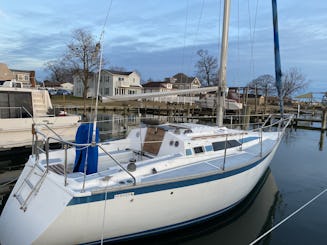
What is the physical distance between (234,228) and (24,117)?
10972mm

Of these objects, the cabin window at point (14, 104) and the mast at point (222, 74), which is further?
the cabin window at point (14, 104)

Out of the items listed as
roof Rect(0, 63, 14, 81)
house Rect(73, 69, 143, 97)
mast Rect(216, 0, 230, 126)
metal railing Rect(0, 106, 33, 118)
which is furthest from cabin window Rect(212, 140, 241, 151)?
house Rect(73, 69, 143, 97)

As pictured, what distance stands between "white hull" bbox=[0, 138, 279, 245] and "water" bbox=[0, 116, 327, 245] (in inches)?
15.9

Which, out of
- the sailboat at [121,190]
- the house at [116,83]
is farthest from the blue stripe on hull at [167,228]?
the house at [116,83]

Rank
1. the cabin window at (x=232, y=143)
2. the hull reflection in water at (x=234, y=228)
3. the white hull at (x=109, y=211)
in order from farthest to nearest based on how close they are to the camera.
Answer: the cabin window at (x=232, y=143) < the hull reflection in water at (x=234, y=228) < the white hull at (x=109, y=211)

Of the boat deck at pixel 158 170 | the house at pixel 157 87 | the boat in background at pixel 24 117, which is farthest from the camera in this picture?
the house at pixel 157 87

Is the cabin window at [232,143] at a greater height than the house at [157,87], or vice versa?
the house at [157,87]

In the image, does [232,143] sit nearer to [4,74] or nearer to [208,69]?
[4,74]

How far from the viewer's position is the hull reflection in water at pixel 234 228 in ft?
17.6

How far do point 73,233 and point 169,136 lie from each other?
118 inches

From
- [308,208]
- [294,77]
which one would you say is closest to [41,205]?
[308,208]

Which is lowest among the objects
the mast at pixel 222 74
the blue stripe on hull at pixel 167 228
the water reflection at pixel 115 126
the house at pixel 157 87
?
the blue stripe on hull at pixel 167 228

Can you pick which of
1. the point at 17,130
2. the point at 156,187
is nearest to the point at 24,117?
the point at 17,130

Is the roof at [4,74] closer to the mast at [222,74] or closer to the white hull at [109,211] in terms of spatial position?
the white hull at [109,211]
